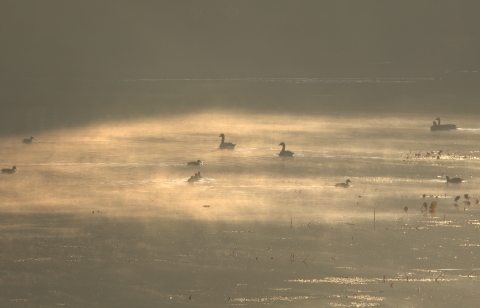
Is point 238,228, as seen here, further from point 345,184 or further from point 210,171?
point 210,171

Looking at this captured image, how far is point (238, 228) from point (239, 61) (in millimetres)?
119713

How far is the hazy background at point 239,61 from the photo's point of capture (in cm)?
6756

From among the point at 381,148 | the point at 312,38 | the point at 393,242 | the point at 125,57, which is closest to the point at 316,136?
the point at 381,148

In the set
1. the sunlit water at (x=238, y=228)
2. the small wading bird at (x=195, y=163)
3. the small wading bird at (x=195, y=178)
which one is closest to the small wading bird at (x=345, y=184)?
the sunlit water at (x=238, y=228)

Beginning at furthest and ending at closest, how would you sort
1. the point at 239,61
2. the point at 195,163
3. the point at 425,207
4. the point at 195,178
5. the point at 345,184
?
the point at 239,61 → the point at 195,163 → the point at 195,178 → the point at 345,184 → the point at 425,207

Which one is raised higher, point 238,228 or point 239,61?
point 239,61

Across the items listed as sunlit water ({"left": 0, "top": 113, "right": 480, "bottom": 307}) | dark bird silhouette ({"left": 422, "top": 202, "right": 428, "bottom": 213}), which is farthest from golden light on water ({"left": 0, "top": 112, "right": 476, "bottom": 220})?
dark bird silhouette ({"left": 422, "top": 202, "right": 428, "bottom": 213})

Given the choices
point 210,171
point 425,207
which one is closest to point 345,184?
point 425,207

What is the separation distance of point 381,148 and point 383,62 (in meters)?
107

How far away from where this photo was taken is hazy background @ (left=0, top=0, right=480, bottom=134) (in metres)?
67.6

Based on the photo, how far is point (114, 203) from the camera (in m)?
23.2

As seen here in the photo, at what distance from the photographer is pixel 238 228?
20047 mm

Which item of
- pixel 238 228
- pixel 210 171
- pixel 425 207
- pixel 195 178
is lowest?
pixel 238 228

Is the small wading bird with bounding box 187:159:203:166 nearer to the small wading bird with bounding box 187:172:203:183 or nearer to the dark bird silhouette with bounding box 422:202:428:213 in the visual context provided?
the small wading bird with bounding box 187:172:203:183
